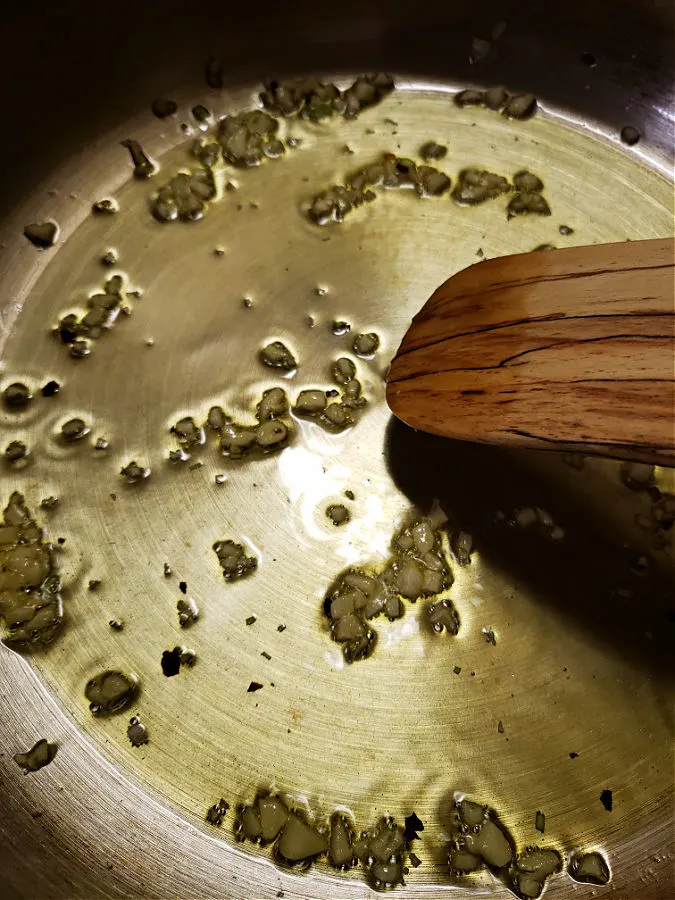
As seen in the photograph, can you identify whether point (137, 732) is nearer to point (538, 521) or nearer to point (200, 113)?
point (538, 521)

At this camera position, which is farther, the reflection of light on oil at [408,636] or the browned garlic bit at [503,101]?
the browned garlic bit at [503,101]

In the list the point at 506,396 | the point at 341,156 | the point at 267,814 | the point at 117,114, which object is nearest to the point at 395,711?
the point at 267,814

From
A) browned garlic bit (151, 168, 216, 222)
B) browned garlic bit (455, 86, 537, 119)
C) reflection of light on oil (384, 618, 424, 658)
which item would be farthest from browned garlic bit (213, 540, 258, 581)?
browned garlic bit (455, 86, 537, 119)

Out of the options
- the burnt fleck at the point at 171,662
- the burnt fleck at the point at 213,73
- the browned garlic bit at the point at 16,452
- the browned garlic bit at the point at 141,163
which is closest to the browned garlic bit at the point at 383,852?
the burnt fleck at the point at 171,662

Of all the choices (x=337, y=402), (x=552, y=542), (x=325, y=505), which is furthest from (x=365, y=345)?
(x=552, y=542)

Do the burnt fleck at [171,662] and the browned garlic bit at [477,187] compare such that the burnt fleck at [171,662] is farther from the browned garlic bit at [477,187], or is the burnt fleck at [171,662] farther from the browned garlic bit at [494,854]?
the browned garlic bit at [477,187]
